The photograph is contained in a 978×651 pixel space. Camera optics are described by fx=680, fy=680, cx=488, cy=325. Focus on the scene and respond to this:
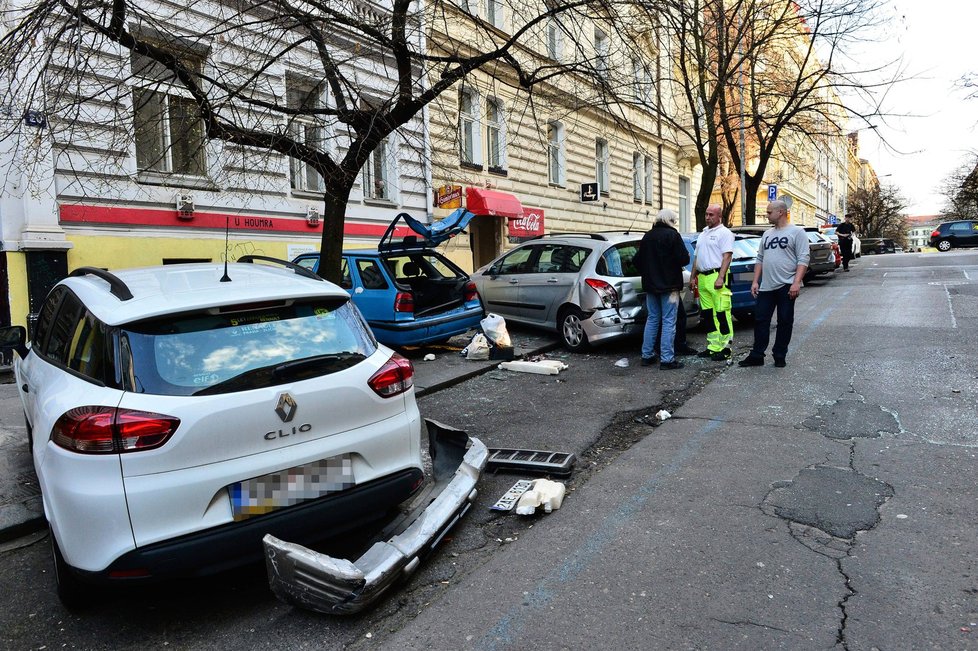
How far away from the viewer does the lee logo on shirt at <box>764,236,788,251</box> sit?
7648 mm

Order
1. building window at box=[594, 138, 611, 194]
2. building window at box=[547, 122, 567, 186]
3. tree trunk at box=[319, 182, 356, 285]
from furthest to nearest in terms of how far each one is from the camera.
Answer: building window at box=[594, 138, 611, 194], building window at box=[547, 122, 567, 186], tree trunk at box=[319, 182, 356, 285]

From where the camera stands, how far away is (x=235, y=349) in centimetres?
321

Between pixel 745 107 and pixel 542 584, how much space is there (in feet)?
80.0

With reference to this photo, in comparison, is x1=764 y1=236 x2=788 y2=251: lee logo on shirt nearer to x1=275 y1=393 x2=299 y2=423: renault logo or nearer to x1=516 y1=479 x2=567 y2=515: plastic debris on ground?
x1=516 y1=479 x2=567 y2=515: plastic debris on ground

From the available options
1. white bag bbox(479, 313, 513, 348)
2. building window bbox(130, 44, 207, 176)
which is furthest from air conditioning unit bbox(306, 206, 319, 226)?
white bag bbox(479, 313, 513, 348)

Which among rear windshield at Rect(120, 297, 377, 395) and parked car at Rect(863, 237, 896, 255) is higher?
parked car at Rect(863, 237, 896, 255)

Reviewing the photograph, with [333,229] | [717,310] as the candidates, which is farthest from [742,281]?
[333,229]

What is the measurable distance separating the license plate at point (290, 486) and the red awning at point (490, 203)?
13.5 metres

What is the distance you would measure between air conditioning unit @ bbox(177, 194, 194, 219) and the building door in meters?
9.18

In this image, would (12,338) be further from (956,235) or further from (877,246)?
(877,246)

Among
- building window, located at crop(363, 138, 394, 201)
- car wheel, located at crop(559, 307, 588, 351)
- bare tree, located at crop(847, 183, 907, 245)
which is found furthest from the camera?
bare tree, located at crop(847, 183, 907, 245)

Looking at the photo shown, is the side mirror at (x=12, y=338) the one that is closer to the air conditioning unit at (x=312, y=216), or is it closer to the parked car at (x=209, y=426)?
the parked car at (x=209, y=426)

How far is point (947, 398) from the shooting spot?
6227 millimetres

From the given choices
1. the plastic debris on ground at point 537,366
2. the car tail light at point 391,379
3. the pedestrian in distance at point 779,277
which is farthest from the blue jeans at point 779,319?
the car tail light at point 391,379
